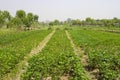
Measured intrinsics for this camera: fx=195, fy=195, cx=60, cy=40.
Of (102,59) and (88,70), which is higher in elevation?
(102,59)

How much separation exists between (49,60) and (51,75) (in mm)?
1447

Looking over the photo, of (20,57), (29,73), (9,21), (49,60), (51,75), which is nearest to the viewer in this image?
(29,73)

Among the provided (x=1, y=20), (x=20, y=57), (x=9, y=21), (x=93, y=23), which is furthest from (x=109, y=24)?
(x=20, y=57)

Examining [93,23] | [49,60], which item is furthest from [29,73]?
[93,23]

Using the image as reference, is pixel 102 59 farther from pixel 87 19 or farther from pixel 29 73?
pixel 87 19

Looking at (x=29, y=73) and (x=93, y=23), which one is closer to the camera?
(x=29, y=73)

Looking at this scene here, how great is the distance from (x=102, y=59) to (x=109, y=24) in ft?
248

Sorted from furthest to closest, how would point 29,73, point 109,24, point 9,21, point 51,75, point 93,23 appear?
point 93,23 < point 109,24 < point 9,21 < point 51,75 < point 29,73

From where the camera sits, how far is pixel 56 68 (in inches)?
356

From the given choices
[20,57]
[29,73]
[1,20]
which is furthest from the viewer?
[1,20]

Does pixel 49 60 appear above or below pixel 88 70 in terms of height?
above

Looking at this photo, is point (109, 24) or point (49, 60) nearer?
point (49, 60)

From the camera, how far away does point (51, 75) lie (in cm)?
853

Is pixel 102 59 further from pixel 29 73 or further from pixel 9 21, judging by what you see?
pixel 9 21
